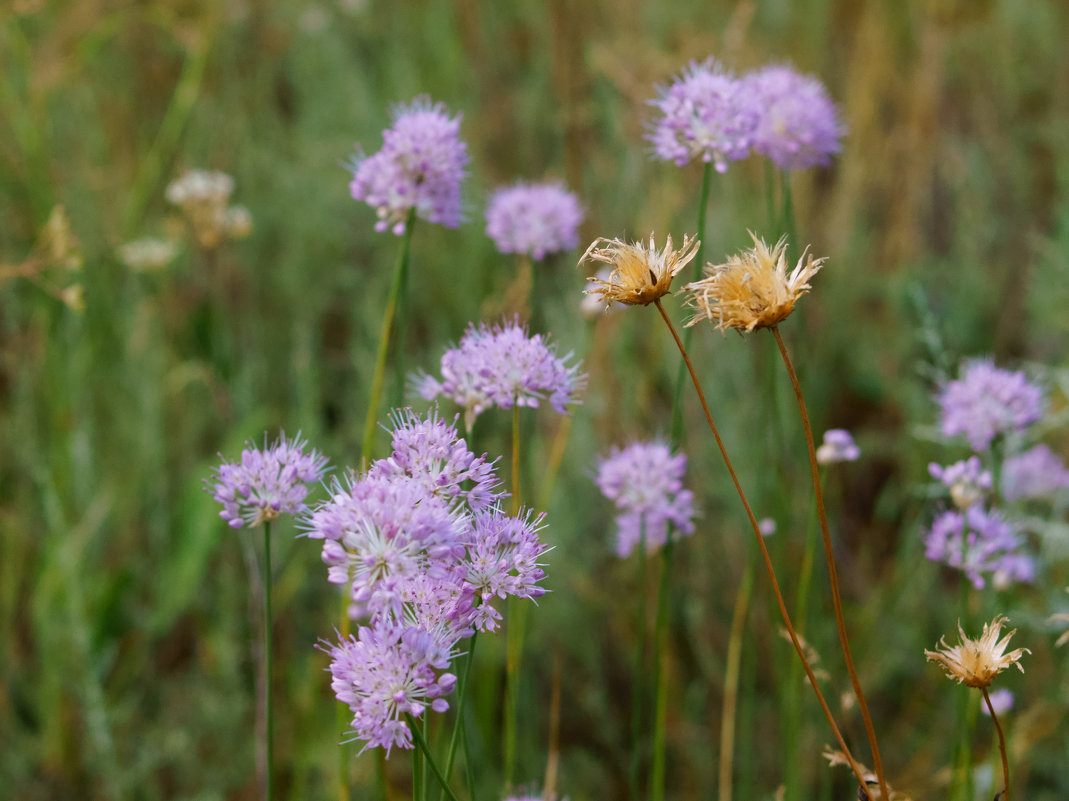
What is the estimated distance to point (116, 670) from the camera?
7.61 feet

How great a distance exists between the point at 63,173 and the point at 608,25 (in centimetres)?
219

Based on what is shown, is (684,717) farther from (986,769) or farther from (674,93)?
(674,93)

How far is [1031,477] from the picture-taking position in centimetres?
204

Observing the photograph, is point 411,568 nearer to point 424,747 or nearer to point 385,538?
point 385,538

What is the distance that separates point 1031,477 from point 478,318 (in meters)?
1.54

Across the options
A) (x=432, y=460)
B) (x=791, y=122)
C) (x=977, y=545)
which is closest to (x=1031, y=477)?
(x=977, y=545)

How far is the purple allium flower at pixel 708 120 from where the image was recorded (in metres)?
1.29

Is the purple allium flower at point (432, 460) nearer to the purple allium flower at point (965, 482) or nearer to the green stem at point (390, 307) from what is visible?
the green stem at point (390, 307)

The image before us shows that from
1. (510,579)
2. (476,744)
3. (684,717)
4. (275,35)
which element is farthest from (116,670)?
(275,35)

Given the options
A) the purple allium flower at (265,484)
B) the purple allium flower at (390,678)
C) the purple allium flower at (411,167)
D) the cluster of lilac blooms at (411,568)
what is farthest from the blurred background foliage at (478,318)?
the purple allium flower at (390,678)

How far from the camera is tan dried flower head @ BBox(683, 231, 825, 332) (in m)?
0.79

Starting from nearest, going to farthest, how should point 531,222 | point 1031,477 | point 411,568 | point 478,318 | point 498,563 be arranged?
point 411,568 < point 498,563 < point 531,222 < point 1031,477 < point 478,318

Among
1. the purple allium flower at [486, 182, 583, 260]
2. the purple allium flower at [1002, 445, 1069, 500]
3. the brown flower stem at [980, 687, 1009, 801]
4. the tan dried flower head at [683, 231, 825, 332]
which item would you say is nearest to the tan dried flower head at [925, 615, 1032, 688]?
the brown flower stem at [980, 687, 1009, 801]

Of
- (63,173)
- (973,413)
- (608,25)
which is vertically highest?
(608,25)
